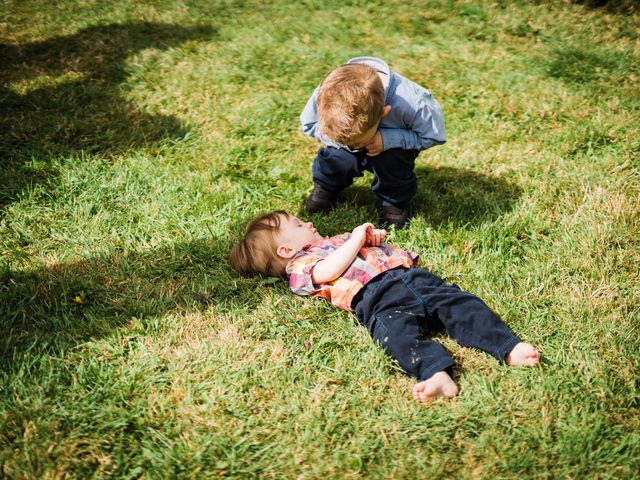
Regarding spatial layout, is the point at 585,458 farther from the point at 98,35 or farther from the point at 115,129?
the point at 98,35

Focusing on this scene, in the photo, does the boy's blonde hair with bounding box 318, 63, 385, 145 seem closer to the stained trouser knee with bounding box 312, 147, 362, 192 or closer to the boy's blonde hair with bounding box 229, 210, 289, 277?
the stained trouser knee with bounding box 312, 147, 362, 192

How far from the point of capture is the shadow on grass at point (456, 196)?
11.1ft

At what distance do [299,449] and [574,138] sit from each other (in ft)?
10.6

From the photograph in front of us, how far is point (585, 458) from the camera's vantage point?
6.61ft

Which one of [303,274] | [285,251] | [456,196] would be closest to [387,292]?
[303,274]

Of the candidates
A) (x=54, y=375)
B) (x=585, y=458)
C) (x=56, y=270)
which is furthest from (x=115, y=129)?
(x=585, y=458)

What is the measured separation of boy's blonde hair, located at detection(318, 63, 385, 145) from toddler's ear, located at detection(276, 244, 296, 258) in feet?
2.20

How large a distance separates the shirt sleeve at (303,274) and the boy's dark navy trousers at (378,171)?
70cm

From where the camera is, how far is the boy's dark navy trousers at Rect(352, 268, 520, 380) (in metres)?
2.37

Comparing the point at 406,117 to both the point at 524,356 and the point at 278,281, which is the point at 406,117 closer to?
the point at 278,281

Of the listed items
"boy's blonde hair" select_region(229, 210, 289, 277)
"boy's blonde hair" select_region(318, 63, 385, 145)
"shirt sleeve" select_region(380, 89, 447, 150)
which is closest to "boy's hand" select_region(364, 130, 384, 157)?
"shirt sleeve" select_region(380, 89, 447, 150)

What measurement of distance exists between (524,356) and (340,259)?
3.28 feet

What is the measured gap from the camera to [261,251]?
2.90 meters

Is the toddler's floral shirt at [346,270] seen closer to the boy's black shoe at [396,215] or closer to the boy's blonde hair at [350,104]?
the boy's black shoe at [396,215]
